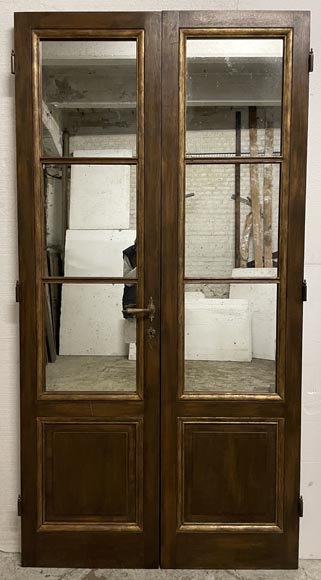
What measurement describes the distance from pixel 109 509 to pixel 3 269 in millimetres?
1244

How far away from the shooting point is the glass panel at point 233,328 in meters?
2.31

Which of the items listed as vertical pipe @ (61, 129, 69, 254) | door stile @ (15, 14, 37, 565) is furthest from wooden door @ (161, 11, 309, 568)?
door stile @ (15, 14, 37, 565)

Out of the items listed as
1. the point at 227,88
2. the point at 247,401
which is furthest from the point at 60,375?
the point at 227,88

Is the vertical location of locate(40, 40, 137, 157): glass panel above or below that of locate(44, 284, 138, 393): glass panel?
above

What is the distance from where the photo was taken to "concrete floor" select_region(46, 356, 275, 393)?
2322 mm

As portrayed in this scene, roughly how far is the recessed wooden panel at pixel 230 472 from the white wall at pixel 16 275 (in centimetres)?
21

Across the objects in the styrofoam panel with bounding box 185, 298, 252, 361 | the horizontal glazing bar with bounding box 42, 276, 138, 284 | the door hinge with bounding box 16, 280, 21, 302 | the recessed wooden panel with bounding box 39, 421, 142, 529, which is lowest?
the recessed wooden panel with bounding box 39, 421, 142, 529

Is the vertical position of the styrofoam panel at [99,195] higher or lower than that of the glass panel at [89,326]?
higher

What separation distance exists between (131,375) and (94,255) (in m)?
0.59

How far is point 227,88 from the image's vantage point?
2.25m

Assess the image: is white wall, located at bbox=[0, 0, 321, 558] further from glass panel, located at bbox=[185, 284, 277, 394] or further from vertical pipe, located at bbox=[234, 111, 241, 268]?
vertical pipe, located at bbox=[234, 111, 241, 268]

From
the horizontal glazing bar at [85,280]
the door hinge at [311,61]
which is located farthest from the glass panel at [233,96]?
the horizontal glazing bar at [85,280]

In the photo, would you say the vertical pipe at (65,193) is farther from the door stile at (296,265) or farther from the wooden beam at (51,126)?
the door stile at (296,265)
